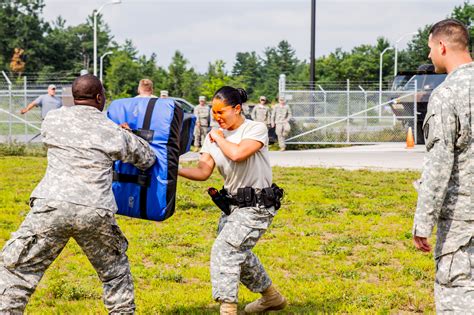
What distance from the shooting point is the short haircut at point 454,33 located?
3.95 meters

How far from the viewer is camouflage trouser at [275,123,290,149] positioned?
2497cm

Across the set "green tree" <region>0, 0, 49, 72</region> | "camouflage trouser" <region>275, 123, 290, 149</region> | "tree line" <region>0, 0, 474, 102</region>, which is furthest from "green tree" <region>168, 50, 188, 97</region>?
"camouflage trouser" <region>275, 123, 290, 149</region>

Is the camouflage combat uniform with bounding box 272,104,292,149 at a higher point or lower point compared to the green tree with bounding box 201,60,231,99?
lower

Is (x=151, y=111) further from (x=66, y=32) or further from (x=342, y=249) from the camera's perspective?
(x=66, y=32)

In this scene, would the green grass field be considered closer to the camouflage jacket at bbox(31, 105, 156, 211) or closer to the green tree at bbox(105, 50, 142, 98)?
the camouflage jacket at bbox(31, 105, 156, 211)

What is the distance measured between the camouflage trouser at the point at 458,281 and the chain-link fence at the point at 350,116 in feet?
71.9

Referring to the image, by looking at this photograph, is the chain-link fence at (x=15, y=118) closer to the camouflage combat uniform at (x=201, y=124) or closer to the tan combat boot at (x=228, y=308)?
the camouflage combat uniform at (x=201, y=124)

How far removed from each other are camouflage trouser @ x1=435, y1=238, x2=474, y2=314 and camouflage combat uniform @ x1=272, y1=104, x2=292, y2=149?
21.0 meters

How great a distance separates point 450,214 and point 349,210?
289 inches

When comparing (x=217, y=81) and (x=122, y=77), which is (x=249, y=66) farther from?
(x=217, y=81)

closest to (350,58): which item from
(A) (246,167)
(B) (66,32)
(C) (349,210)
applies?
(B) (66,32)

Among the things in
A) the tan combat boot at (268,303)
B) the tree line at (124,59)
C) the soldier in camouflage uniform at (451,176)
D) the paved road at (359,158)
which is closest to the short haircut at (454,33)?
the soldier in camouflage uniform at (451,176)

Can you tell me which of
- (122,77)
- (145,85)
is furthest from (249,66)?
(145,85)

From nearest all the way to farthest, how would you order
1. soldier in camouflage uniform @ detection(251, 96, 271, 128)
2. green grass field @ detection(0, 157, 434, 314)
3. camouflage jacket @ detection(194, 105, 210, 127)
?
green grass field @ detection(0, 157, 434, 314) → camouflage jacket @ detection(194, 105, 210, 127) → soldier in camouflage uniform @ detection(251, 96, 271, 128)
